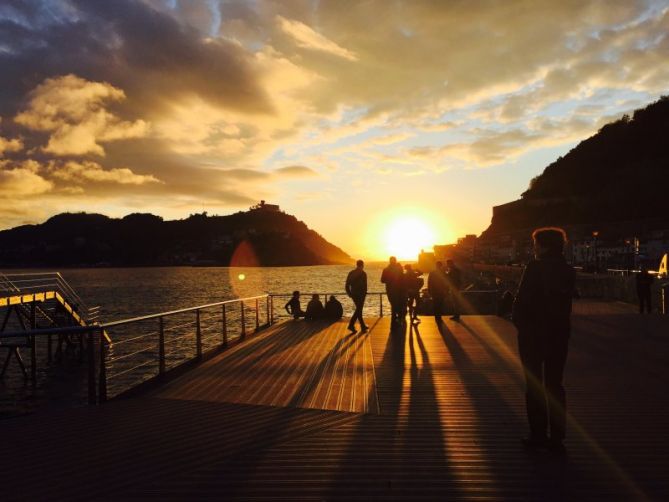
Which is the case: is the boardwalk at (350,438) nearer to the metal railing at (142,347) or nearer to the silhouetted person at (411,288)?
the metal railing at (142,347)

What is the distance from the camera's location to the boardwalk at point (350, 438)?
4.04m

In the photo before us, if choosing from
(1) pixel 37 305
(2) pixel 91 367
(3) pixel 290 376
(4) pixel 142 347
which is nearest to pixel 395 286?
(3) pixel 290 376

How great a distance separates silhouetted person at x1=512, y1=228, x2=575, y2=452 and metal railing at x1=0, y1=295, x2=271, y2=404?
498cm

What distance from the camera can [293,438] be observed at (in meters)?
5.22

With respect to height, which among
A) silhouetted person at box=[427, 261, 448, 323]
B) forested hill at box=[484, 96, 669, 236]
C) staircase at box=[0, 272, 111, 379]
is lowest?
staircase at box=[0, 272, 111, 379]

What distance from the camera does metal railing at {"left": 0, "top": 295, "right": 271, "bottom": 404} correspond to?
686cm

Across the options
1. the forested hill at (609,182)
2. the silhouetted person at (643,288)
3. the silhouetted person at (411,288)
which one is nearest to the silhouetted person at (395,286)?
the silhouetted person at (411,288)

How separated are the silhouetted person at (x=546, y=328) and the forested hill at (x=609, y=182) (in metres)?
124

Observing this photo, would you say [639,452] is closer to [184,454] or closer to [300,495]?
[300,495]

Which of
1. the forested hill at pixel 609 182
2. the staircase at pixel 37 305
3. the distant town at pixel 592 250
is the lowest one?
the staircase at pixel 37 305

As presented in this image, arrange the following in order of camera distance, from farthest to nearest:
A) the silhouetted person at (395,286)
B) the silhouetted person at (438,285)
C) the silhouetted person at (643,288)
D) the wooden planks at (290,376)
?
1. the silhouetted person at (643,288)
2. the silhouetted person at (438,285)
3. the silhouetted person at (395,286)
4. the wooden planks at (290,376)

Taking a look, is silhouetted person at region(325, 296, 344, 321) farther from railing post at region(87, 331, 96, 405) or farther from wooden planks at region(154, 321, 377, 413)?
railing post at region(87, 331, 96, 405)

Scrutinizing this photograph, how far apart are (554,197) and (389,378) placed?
15272cm

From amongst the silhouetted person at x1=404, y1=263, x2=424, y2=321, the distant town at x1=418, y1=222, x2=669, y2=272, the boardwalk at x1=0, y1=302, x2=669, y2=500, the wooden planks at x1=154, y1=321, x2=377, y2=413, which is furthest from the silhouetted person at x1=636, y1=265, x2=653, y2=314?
the distant town at x1=418, y1=222, x2=669, y2=272
